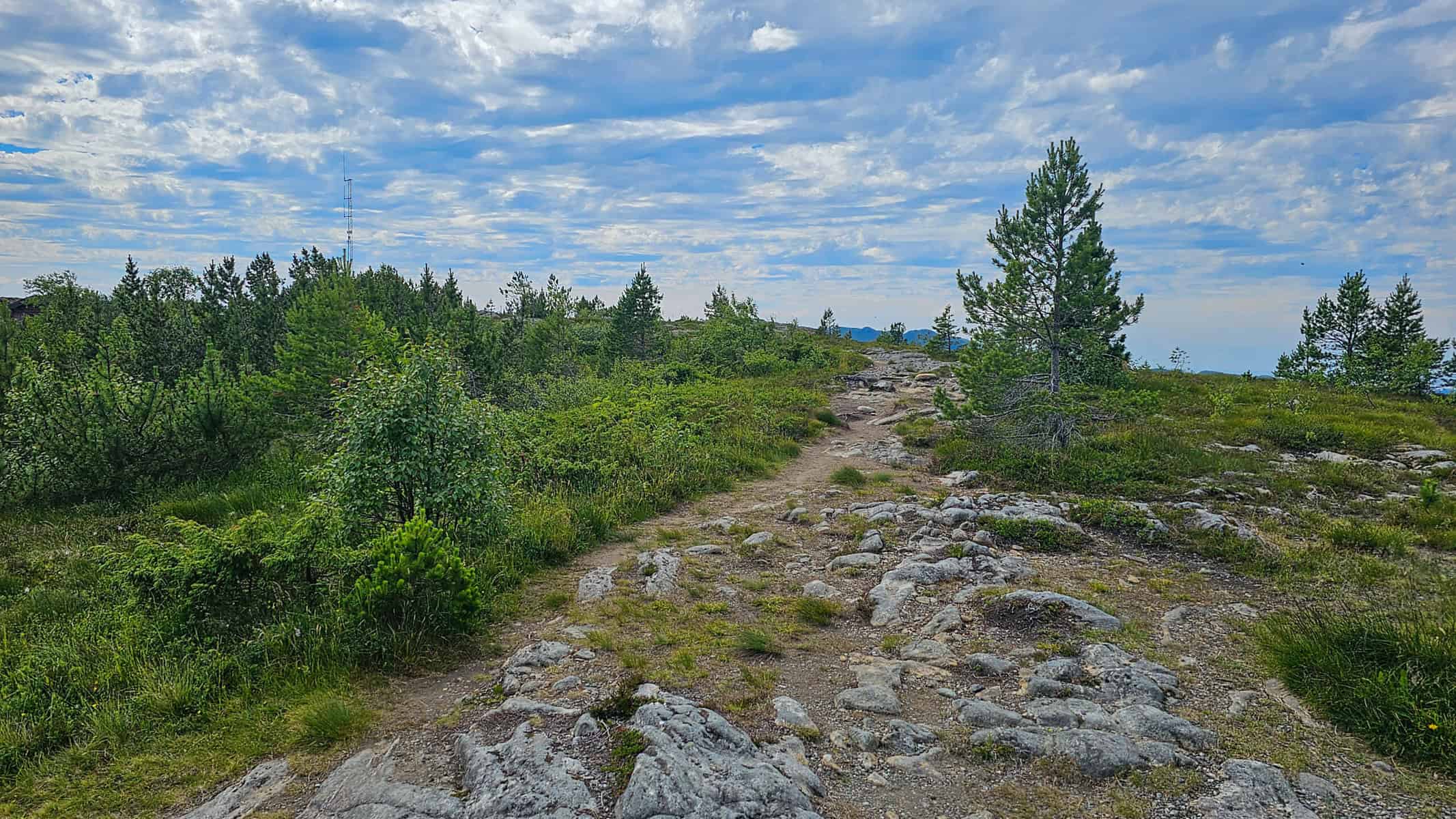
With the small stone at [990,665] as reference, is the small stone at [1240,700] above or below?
above

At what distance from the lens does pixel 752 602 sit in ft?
26.0

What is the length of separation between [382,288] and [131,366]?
581 inches

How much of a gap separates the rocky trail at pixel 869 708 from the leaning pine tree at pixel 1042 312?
5580 millimetres

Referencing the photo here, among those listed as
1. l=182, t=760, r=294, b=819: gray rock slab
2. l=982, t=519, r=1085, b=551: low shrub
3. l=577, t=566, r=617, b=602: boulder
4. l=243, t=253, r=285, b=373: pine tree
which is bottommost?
l=182, t=760, r=294, b=819: gray rock slab

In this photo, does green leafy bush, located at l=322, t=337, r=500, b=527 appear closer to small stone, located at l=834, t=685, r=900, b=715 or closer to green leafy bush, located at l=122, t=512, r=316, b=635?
green leafy bush, located at l=122, t=512, r=316, b=635

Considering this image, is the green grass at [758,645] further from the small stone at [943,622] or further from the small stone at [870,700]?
the small stone at [943,622]

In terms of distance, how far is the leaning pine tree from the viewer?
46.9 ft

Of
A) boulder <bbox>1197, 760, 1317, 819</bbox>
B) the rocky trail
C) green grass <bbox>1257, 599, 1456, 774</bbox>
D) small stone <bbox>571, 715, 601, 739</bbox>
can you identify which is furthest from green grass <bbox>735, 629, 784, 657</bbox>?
green grass <bbox>1257, 599, 1456, 774</bbox>

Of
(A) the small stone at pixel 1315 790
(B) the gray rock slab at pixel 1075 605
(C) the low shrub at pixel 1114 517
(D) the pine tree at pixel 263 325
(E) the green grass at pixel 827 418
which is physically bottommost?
(A) the small stone at pixel 1315 790

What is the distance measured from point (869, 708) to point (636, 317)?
31156 millimetres

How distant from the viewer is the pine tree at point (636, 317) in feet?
113

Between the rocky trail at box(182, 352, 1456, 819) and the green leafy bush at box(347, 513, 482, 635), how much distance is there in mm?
626

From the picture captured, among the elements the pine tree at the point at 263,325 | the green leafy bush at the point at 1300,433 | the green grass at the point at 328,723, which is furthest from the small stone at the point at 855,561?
→ the pine tree at the point at 263,325

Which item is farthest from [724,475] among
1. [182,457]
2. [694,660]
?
[182,457]
